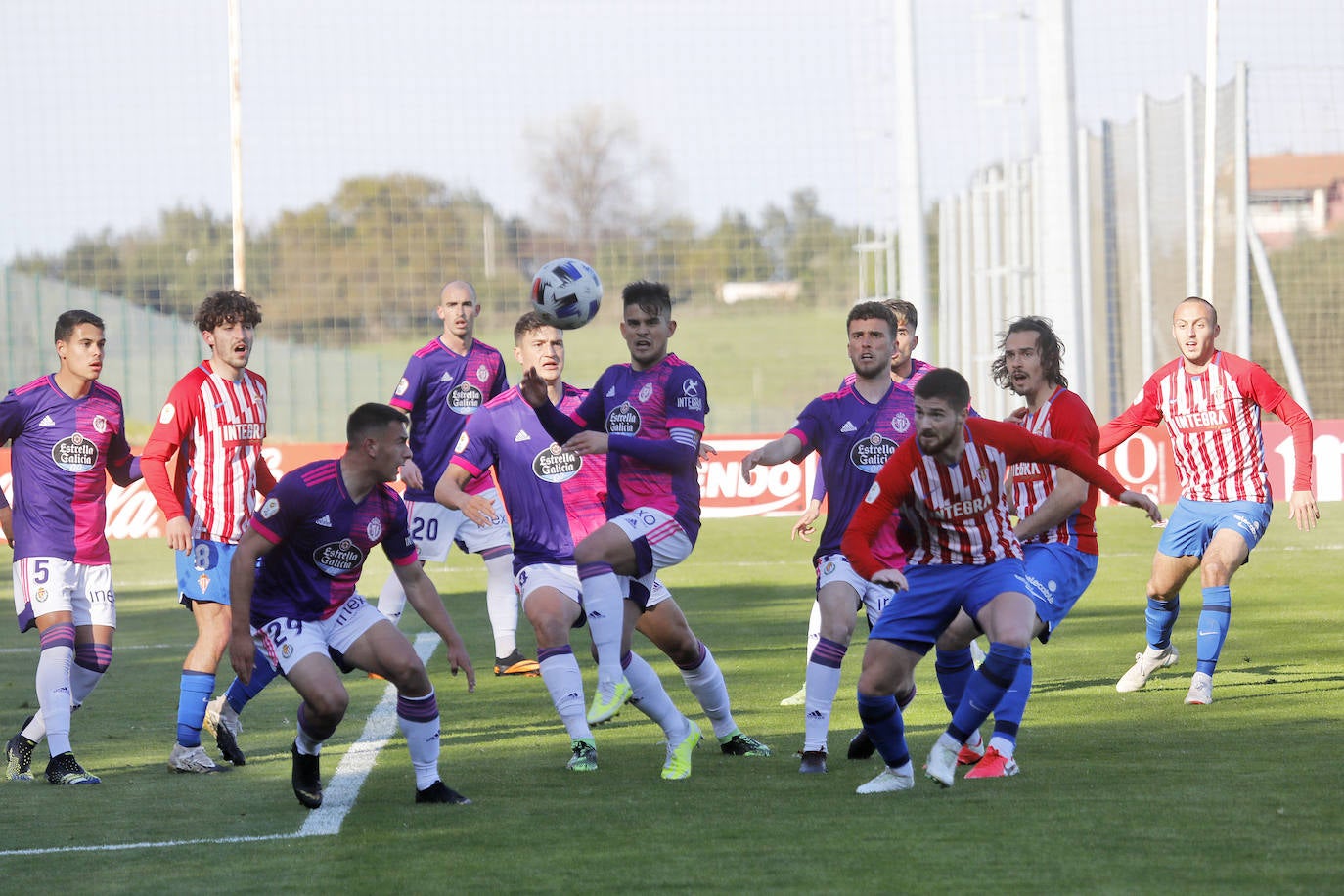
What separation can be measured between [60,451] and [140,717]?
6.91 ft

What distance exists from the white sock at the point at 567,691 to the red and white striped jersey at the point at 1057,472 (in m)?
2.09

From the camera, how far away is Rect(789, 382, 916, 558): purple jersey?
7.32 meters

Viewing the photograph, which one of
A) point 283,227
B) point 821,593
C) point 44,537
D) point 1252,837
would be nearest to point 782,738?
point 821,593

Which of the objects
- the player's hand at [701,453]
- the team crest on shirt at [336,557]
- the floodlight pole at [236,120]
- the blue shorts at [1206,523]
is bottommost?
the blue shorts at [1206,523]

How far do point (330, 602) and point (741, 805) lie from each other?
5.92 ft

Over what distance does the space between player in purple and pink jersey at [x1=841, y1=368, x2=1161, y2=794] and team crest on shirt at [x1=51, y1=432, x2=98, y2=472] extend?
143 inches

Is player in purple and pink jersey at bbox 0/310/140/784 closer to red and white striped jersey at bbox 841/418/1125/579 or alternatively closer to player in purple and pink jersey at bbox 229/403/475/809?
player in purple and pink jersey at bbox 229/403/475/809

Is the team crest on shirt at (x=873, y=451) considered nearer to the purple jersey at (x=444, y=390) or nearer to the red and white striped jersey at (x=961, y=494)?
the red and white striped jersey at (x=961, y=494)

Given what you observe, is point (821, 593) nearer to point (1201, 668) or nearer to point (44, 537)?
point (1201, 668)

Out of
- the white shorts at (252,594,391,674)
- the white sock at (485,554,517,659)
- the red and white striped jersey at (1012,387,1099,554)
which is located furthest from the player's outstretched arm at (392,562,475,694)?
the white sock at (485,554,517,659)

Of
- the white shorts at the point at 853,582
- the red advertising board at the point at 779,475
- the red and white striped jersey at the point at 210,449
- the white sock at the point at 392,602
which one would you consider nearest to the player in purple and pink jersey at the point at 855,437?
the white shorts at the point at 853,582

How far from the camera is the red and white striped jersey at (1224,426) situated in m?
8.98

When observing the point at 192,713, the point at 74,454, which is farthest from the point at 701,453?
the point at 74,454

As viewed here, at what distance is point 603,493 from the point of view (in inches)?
328
